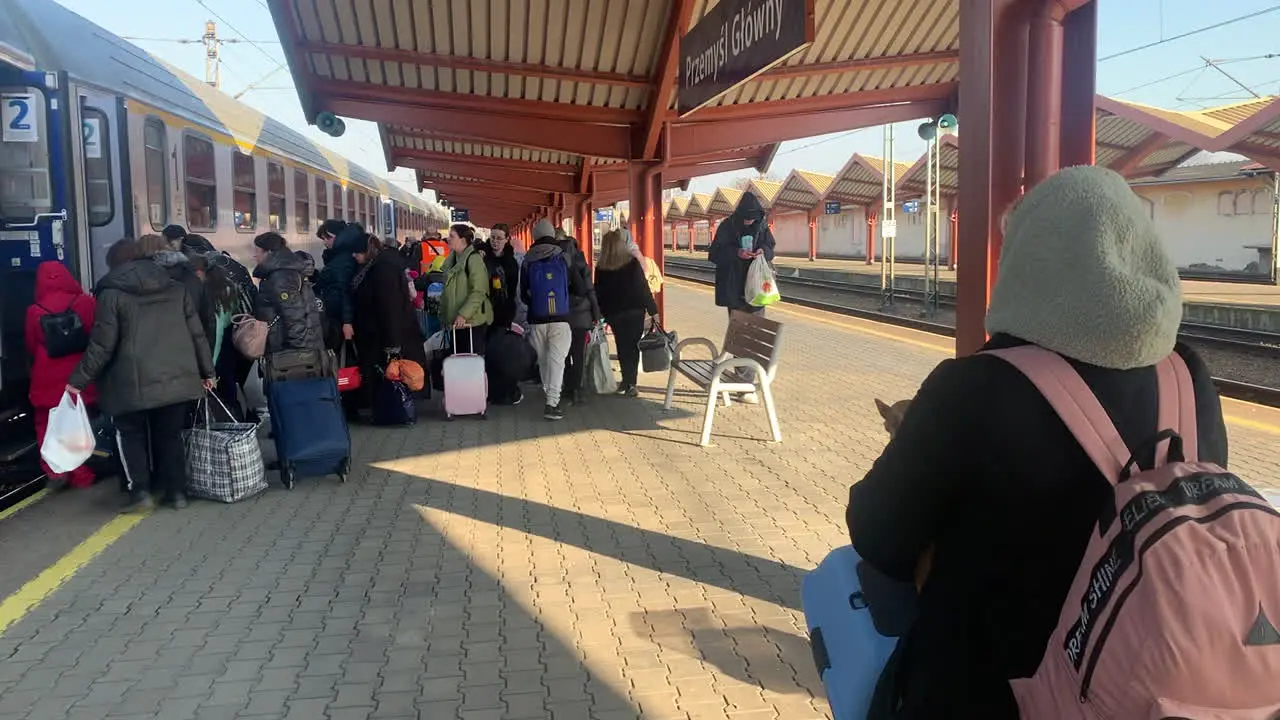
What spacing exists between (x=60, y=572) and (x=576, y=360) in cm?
478

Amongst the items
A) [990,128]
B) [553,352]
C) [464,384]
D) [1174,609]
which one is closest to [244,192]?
[464,384]

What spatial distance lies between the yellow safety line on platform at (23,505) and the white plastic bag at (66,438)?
0.66 meters

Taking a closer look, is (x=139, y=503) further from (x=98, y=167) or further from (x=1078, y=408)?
(x=1078, y=408)

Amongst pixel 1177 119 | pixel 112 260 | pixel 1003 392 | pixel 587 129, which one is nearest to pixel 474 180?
pixel 587 129

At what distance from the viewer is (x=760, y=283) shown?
351 inches

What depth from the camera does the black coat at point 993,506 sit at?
155 centimetres

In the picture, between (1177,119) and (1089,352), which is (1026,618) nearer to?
(1089,352)

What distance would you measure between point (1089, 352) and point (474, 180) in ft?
69.4

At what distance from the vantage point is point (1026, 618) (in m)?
Result: 1.60

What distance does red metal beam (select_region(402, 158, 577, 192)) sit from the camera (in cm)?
1764

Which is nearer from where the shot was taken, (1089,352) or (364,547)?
(1089,352)

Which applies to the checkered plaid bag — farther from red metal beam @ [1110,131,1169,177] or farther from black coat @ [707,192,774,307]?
red metal beam @ [1110,131,1169,177]

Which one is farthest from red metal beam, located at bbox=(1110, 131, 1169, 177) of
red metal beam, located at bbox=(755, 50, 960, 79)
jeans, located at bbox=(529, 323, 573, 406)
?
jeans, located at bbox=(529, 323, 573, 406)

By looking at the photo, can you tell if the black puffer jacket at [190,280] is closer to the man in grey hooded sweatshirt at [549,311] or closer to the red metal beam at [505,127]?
the man in grey hooded sweatshirt at [549,311]
